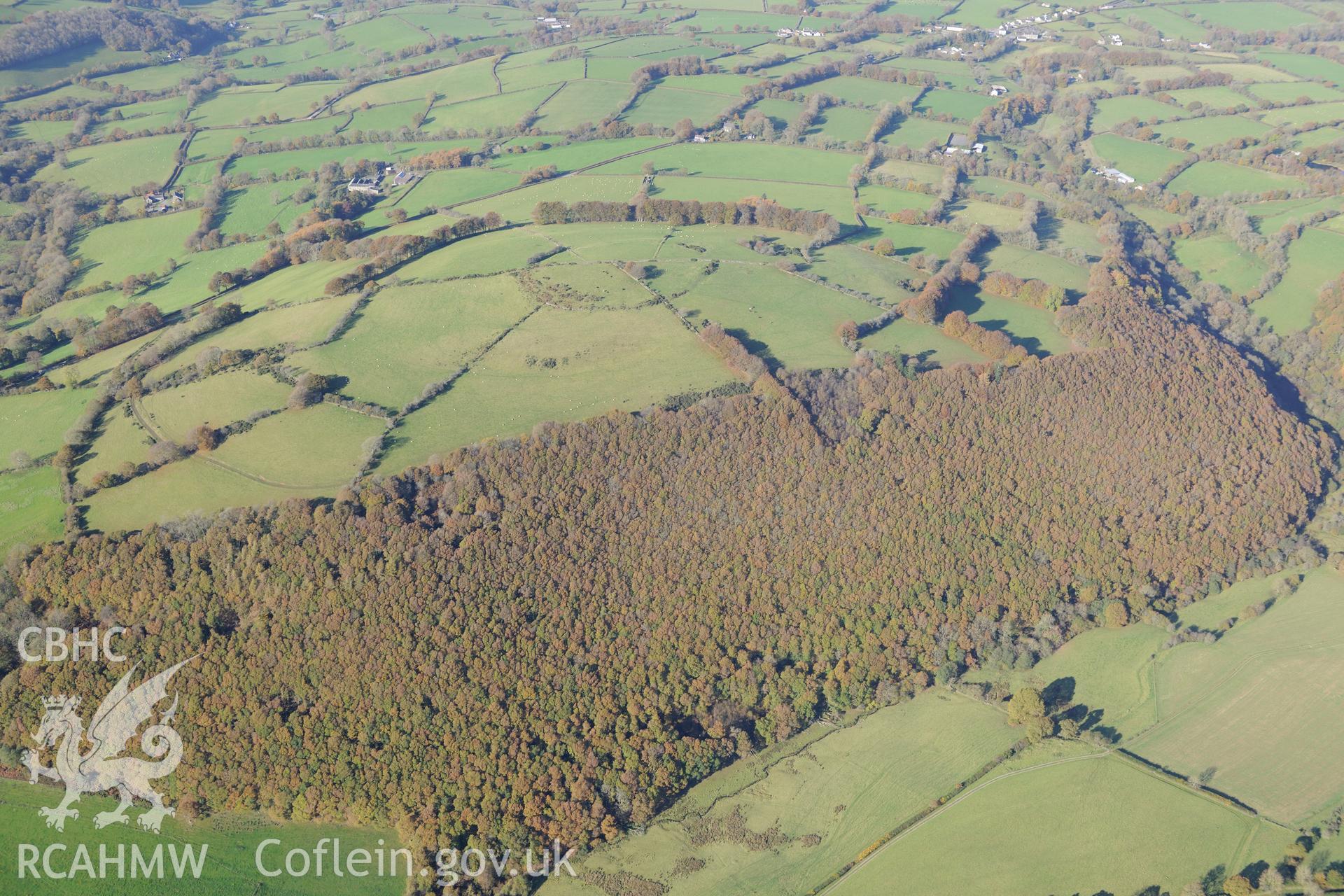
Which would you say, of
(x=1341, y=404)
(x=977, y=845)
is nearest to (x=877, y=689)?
(x=977, y=845)

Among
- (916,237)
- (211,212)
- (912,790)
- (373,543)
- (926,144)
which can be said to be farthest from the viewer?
(926,144)

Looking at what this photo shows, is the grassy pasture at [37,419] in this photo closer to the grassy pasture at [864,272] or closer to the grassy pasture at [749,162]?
the grassy pasture at [864,272]

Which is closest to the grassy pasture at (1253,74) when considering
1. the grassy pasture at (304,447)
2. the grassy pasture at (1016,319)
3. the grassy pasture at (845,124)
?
the grassy pasture at (845,124)

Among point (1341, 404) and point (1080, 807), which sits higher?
point (1341, 404)

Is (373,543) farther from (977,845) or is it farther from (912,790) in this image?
(977,845)

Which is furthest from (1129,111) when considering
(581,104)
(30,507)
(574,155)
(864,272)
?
(30,507)

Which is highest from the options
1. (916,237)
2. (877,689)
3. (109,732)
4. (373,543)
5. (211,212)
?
(211,212)

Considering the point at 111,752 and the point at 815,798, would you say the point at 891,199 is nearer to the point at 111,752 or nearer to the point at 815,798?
the point at 815,798
